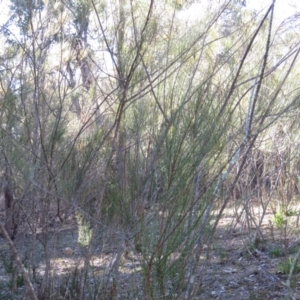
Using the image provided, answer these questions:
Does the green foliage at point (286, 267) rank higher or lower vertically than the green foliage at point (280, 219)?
lower

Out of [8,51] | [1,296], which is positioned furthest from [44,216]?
[8,51]

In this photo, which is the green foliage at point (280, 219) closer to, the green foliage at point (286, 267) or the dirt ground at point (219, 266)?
the dirt ground at point (219, 266)

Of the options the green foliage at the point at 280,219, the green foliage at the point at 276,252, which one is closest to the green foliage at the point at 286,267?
the green foliage at the point at 276,252

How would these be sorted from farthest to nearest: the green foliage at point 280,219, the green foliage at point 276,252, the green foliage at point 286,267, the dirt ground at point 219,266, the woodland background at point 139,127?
the green foliage at point 280,219 → the green foliage at point 276,252 → the green foliage at point 286,267 → the dirt ground at point 219,266 → the woodland background at point 139,127

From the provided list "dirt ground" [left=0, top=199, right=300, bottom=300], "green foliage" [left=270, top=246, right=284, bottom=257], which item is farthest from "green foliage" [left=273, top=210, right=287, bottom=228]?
"green foliage" [left=270, top=246, right=284, bottom=257]

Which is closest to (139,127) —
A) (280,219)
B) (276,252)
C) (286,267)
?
(286,267)

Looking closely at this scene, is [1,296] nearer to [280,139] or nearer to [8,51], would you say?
[8,51]

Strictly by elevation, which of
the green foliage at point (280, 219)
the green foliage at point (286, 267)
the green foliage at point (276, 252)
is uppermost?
the green foliage at point (280, 219)

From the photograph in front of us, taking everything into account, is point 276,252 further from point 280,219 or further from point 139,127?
point 139,127

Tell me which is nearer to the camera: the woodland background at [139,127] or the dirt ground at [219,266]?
the woodland background at [139,127]

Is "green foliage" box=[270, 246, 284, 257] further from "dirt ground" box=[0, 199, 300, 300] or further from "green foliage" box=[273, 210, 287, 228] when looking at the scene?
"green foliage" box=[273, 210, 287, 228]

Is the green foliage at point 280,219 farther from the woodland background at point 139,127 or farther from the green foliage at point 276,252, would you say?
the woodland background at point 139,127

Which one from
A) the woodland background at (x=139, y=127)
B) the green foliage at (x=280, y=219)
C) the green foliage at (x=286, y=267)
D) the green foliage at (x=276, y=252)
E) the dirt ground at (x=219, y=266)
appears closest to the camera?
the woodland background at (x=139, y=127)

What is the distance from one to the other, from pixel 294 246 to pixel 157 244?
14.4 ft
